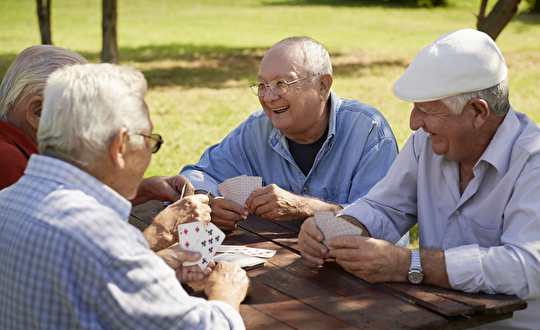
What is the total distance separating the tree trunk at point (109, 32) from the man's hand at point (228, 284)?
32.6ft

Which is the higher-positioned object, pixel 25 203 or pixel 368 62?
pixel 25 203

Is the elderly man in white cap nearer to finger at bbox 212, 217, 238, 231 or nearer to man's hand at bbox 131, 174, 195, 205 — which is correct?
finger at bbox 212, 217, 238, 231

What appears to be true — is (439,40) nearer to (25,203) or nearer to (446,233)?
(446,233)

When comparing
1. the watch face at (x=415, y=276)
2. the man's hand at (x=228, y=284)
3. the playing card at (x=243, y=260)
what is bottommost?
the playing card at (x=243, y=260)

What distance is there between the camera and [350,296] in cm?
200

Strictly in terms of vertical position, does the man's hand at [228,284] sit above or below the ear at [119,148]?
below

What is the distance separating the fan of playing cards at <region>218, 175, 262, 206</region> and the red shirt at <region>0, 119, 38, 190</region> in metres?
1.00

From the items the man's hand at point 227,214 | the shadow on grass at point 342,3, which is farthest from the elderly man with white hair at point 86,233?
the shadow on grass at point 342,3

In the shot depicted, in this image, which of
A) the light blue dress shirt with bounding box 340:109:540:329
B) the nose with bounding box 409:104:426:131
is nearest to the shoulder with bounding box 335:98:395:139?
the light blue dress shirt with bounding box 340:109:540:329

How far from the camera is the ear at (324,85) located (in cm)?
341

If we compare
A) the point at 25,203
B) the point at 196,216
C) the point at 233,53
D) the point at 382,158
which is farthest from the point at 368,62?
the point at 25,203

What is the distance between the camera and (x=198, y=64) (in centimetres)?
1509

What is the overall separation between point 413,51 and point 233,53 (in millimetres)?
6171

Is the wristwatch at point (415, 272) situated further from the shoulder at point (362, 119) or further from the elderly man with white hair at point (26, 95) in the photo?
the elderly man with white hair at point (26, 95)
